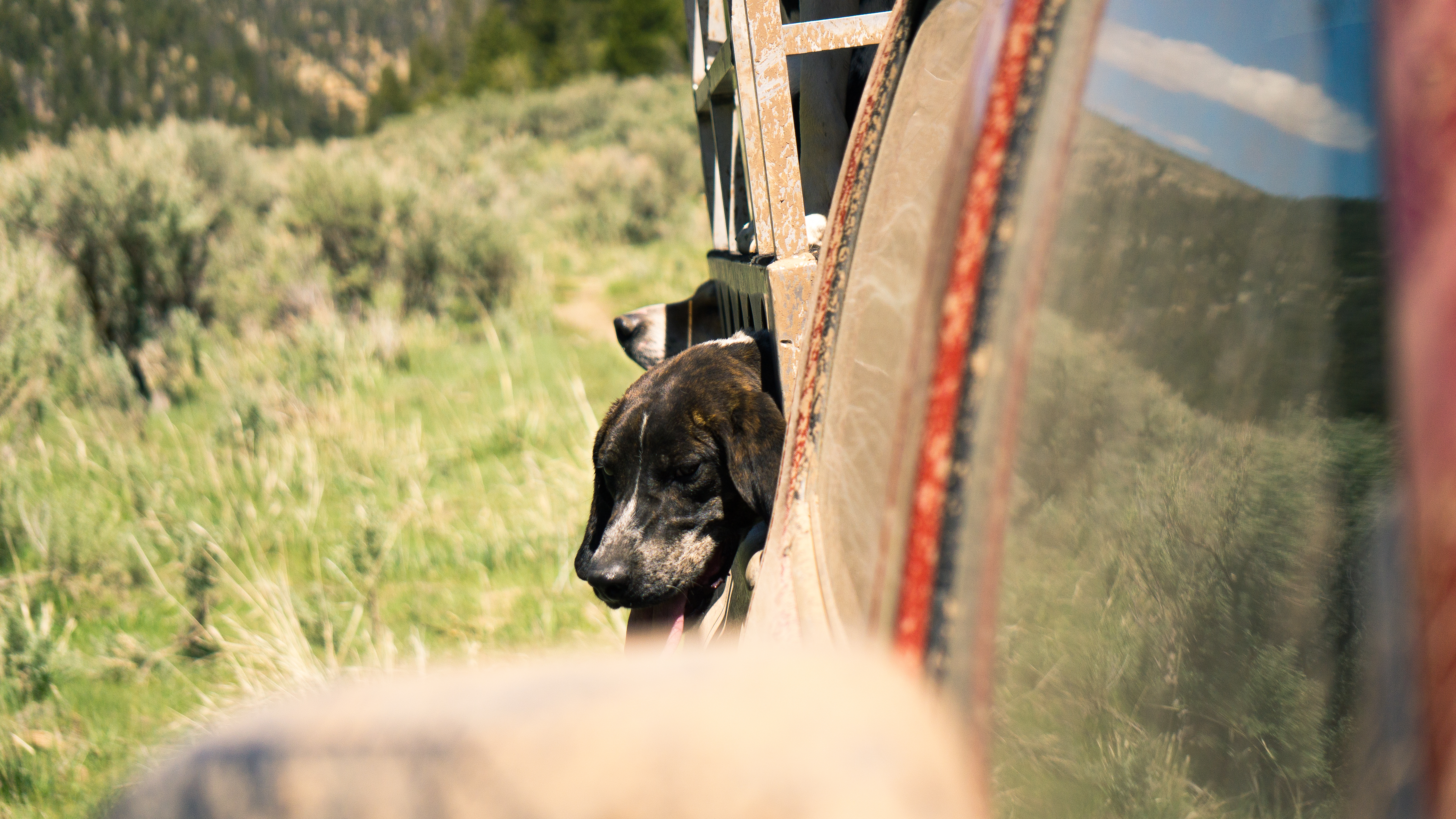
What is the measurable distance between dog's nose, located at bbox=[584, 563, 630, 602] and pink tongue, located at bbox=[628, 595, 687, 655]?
0.18m

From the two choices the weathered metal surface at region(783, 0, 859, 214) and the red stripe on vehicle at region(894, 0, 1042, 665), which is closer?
the red stripe on vehicle at region(894, 0, 1042, 665)

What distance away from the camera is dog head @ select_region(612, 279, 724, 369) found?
3.58 meters

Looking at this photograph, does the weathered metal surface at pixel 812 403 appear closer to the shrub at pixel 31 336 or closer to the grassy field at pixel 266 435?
the grassy field at pixel 266 435

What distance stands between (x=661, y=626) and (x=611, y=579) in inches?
13.5

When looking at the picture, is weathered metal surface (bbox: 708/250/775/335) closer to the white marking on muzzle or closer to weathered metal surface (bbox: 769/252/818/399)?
weathered metal surface (bbox: 769/252/818/399)

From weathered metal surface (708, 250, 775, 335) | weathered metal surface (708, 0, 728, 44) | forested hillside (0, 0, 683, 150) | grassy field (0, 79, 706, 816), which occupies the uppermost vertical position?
forested hillside (0, 0, 683, 150)

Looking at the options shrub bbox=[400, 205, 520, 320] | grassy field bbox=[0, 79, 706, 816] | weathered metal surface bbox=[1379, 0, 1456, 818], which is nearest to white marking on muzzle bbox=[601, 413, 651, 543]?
grassy field bbox=[0, 79, 706, 816]

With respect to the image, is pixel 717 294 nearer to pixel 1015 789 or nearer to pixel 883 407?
pixel 883 407

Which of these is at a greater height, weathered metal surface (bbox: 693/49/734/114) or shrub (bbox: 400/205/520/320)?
weathered metal surface (bbox: 693/49/734/114)

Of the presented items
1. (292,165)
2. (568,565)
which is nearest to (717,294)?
(568,565)

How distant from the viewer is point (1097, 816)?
79 centimetres

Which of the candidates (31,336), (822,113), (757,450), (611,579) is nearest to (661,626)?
(611,579)

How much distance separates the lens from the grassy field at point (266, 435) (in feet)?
12.5

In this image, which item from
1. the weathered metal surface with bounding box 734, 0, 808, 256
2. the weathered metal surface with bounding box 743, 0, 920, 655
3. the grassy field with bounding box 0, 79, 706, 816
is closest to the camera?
the weathered metal surface with bounding box 743, 0, 920, 655
